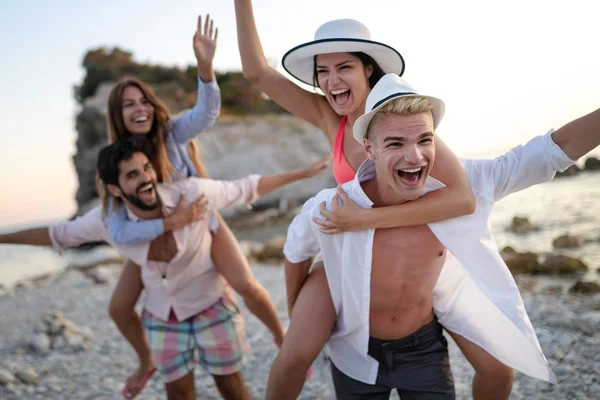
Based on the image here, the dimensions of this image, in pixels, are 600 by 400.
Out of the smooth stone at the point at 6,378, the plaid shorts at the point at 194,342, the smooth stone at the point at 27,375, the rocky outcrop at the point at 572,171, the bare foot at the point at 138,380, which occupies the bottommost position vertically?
the rocky outcrop at the point at 572,171

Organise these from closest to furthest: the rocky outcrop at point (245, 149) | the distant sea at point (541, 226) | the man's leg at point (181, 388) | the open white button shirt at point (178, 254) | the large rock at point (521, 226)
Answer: the open white button shirt at point (178, 254) < the man's leg at point (181, 388) < the distant sea at point (541, 226) < the large rock at point (521, 226) < the rocky outcrop at point (245, 149)

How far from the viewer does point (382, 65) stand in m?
2.96

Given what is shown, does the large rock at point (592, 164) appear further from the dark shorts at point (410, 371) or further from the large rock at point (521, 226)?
the dark shorts at point (410, 371)

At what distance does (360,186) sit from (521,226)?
8.79 m

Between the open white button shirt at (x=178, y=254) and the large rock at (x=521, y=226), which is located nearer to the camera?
the open white button shirt at (x=178, y=254)

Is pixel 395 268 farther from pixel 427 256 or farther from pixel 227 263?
pixel 227 263

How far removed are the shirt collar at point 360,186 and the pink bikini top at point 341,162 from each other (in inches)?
6.3

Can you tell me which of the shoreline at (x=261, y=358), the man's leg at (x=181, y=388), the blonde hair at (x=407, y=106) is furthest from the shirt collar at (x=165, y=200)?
the blonde hair at (x=407, y=106)

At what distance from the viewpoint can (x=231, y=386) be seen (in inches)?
152

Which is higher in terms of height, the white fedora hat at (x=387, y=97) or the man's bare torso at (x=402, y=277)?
the white fedora hat at (x=387, y=97)

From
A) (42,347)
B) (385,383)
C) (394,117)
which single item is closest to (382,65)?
(394,117)

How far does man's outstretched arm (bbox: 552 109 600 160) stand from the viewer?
92.6 inches

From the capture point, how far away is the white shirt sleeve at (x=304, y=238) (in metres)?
2.70

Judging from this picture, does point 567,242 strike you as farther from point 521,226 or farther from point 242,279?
point 242,279
